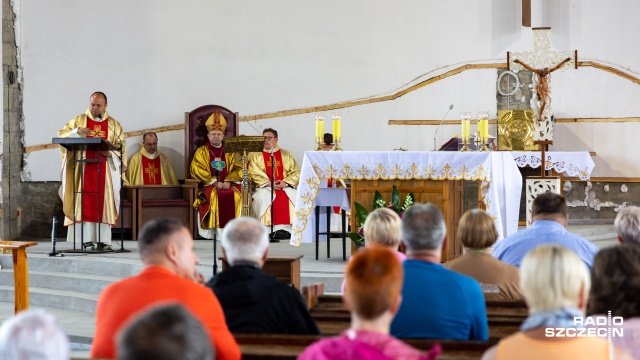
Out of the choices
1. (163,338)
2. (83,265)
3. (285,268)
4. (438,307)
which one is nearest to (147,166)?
(83,265)

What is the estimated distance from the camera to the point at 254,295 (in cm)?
355

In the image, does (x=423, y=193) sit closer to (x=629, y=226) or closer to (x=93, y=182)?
(x=629, y=226)

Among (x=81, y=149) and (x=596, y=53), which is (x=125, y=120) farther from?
(x=596, y=53)

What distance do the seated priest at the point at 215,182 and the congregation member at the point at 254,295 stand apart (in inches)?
278

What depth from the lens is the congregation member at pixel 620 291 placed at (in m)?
2.92

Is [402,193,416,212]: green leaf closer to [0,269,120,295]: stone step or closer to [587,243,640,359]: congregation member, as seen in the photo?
[0,269,120,295]: stone step

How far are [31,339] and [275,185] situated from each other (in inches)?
382

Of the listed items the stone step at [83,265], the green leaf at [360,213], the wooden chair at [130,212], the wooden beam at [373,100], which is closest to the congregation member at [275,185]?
the wooden beam at [373,100]

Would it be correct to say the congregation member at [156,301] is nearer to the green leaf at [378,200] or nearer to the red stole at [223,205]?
the green leaf at [378,200]

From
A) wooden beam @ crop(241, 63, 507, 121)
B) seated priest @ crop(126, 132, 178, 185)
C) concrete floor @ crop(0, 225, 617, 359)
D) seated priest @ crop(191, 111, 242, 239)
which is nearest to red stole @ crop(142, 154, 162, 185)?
seated priest @ crop(126, 132, 178, 185)

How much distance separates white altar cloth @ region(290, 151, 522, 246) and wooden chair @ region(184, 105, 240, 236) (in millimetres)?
3884

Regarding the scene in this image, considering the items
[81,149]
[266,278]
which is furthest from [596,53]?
[266,278]

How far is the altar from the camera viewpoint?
779 centimetres

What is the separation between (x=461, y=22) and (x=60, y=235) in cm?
569
